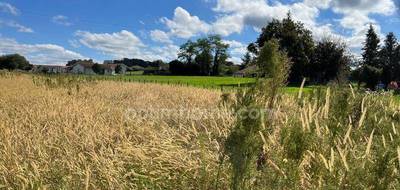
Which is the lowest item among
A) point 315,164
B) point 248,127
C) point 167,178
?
point 167,178

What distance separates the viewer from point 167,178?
507cm

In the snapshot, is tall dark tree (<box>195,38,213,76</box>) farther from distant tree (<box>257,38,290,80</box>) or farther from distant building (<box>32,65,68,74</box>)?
distant tree (<box>257,38,290,80</box>)

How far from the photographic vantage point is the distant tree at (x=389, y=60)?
62.8 m

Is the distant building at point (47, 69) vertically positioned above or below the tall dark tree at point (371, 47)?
below

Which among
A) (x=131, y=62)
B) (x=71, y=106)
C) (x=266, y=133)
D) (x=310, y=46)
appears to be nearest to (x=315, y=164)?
(x=266, y=133)

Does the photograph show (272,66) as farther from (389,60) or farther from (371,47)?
(371,47)

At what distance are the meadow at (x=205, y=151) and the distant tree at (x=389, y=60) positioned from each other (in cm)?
5812

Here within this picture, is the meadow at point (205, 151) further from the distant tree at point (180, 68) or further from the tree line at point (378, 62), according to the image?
the distant tree at point (180, 68)

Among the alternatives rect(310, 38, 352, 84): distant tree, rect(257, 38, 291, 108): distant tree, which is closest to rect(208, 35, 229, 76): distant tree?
rect(310, 38, 352, 84): distant tree

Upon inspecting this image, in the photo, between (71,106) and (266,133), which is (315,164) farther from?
A: (71,106)

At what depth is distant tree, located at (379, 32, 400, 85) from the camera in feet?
206

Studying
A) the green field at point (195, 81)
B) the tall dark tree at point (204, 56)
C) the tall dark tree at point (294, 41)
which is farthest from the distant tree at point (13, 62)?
the tall dark tree at point (294, 41)

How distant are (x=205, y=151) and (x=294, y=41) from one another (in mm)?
46908

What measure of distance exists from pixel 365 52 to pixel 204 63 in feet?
115
